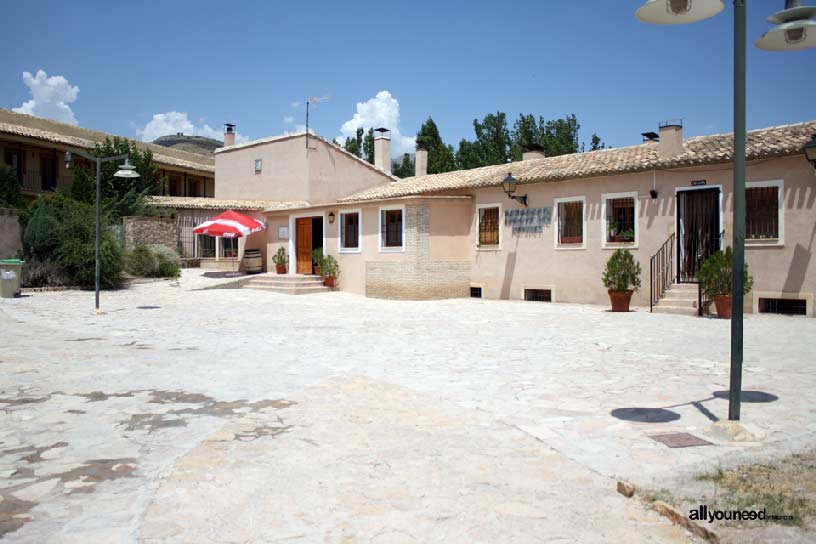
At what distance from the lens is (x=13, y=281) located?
1728 cm

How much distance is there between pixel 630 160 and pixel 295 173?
16503mm

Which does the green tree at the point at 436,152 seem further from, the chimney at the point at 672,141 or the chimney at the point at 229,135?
the chimney at the point at 672,141

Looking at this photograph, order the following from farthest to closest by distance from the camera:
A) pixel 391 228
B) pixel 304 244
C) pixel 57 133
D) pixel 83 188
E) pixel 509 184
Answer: pixel 57 133, pixel 83 188, pixel 304 244, pixel 391 228, pixel 509 184

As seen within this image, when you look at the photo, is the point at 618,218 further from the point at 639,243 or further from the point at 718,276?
the point at 718,276

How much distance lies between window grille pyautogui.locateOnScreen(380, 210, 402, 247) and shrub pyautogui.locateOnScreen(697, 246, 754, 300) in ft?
31.2

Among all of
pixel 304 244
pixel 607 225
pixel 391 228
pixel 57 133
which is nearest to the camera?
pixel 607 225

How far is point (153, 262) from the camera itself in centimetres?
2295

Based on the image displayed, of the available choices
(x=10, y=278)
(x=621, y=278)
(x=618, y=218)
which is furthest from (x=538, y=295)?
(x=10, y=278)

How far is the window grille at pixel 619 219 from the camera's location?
16.4 metres

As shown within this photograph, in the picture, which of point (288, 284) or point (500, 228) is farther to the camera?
point (288, 284)

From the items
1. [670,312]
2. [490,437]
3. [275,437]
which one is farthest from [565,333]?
[275,437]

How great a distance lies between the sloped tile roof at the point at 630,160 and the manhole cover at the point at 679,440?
1113cm

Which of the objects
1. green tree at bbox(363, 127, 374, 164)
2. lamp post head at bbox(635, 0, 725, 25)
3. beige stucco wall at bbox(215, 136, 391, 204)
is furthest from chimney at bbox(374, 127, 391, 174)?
lamp post head at bbox(635, 0, 725, 25)

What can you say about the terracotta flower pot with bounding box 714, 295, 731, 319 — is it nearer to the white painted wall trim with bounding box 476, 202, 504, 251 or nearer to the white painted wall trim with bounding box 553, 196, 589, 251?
the white painted wall trim with bounding box 553, 196, 589, 251
